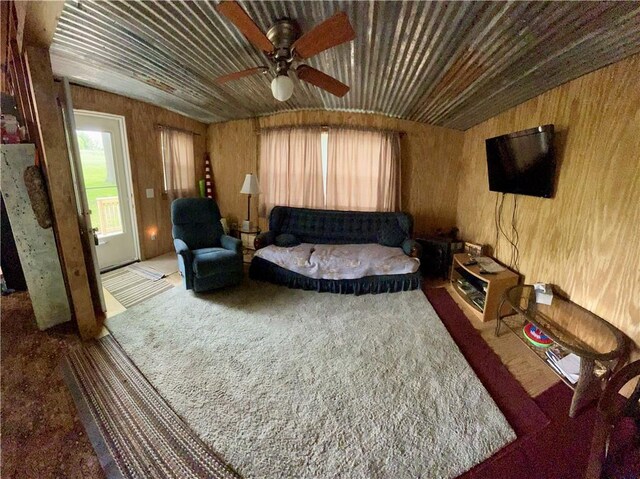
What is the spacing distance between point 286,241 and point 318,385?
81.6 inches

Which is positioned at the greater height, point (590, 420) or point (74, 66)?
point (74, 66)

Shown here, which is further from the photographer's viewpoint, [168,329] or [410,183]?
[410,183]

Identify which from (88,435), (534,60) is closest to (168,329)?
(88,435)

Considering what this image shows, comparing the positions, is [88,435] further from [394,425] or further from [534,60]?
[534,60]

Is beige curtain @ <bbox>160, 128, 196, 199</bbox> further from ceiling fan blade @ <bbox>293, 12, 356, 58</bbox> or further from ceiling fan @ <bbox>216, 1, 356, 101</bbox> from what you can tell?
ceiling fan blade @ <bbox>293, 12, 356, 58</bbox>

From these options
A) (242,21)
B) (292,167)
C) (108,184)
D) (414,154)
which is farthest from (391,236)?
(108,184)

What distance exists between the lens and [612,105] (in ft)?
5.83

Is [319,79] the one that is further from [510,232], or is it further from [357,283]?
[510,232]

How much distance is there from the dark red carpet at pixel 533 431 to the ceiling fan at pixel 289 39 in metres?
2.36

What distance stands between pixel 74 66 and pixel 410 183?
4.16m

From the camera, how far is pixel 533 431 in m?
1.45

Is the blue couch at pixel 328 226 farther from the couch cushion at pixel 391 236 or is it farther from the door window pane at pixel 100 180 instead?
the door window pane at pixel 100 180

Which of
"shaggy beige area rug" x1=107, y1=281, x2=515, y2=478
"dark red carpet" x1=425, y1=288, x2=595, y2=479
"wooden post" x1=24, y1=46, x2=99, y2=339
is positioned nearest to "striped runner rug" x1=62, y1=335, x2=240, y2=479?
"shaggy beige area rug" x1=107, y1=281, x2=515, y2=478

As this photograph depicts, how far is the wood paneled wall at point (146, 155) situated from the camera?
335cm
